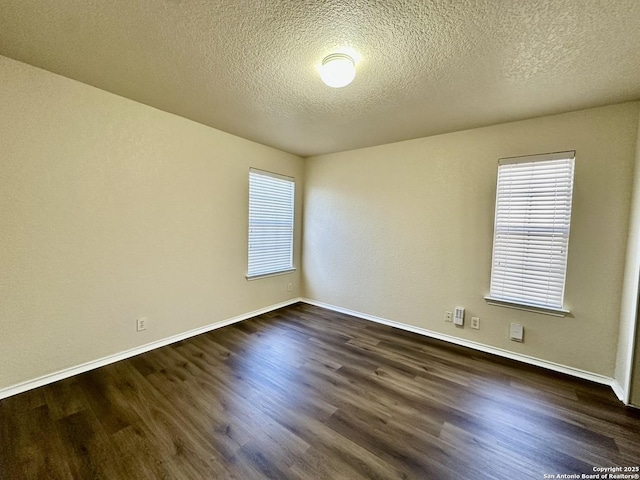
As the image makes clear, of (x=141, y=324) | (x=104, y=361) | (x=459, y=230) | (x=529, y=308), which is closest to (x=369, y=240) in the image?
(x=459, y=230)

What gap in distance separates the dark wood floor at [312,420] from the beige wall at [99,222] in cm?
40

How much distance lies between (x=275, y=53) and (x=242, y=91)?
24.6 inches

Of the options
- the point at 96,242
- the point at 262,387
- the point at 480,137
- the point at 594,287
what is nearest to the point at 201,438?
the point at 262,387

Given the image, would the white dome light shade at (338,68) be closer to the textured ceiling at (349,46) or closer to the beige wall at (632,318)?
the textured ceiling at (349,46)

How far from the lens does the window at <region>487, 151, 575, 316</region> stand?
246cm

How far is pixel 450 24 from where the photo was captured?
4.73ft

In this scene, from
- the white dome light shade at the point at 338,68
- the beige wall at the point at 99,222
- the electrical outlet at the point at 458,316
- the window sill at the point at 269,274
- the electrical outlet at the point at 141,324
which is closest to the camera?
the white dome light shade at the point at 338,68

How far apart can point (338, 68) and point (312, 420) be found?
2.40 metres

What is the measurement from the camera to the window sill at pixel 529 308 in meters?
2.46

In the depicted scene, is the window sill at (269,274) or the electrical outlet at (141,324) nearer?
the electrical outlet at (141,324)

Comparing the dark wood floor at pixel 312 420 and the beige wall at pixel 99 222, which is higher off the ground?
the beige wall at pixel 99 222

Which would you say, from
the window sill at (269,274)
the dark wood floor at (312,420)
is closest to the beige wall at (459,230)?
the window sill at (269,274)

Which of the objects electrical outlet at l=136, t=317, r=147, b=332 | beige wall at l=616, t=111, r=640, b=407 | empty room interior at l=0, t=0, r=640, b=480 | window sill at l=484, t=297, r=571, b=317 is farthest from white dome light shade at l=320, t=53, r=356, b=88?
electrical outlet at l=136, t=317, r=147, b=332

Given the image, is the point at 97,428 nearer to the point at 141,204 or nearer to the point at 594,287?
the point at 141,204
